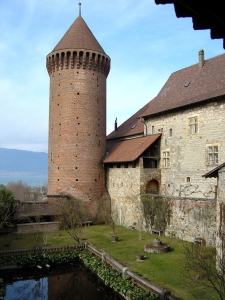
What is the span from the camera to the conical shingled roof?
29.8 m

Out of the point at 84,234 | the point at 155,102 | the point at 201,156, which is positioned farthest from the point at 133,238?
the point at 155,102

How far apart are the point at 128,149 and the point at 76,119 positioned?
5670 millimetres

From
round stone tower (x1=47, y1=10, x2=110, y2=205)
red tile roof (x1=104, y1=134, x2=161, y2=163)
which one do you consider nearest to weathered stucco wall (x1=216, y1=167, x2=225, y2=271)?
red tile roof (x1=104, y1=134, x2=161, y2=163)

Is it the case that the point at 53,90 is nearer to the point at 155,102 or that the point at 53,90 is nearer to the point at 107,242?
the point at 155,102

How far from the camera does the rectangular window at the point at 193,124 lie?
2289cm

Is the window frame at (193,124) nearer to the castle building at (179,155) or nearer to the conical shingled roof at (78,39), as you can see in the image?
the castle building at (179,155)

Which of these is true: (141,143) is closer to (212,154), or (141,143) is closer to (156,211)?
(156,211)

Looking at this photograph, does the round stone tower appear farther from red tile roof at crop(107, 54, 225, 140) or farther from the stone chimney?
the stone chimney

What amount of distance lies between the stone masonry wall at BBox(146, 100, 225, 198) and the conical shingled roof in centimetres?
992

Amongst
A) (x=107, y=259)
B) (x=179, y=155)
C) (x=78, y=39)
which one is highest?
(x=78, y=39)

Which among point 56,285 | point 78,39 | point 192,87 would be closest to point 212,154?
point 192,87

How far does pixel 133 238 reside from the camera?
74.7 ft

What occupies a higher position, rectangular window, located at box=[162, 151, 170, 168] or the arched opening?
rectangular window, located at box=[162, 151, 170, 168]

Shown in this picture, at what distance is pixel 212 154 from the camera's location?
71.1 feet
